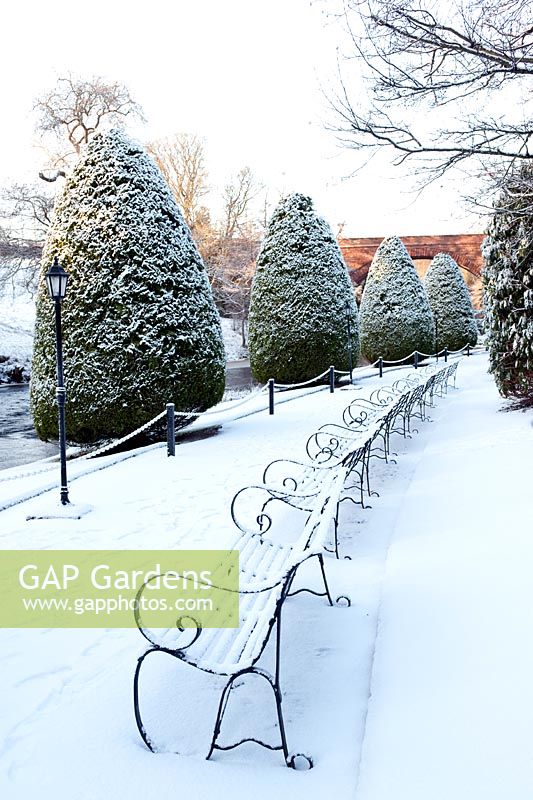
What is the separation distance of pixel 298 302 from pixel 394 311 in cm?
723

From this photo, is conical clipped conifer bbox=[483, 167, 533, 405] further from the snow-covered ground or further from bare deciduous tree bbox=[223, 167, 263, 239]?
bare deciduous tree bbox=[223, 167, 263, 239]

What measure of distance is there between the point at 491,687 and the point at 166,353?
22.7 ft

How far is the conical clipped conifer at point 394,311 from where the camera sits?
73.7 ft

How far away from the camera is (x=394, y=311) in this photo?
73.7 feet

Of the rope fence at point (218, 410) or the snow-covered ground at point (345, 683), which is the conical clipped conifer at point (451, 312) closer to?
the rope fence at point (218, 410)

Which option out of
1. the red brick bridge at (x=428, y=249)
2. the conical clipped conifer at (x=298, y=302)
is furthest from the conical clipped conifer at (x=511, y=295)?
the red brick bridge at (x=428, y=249)

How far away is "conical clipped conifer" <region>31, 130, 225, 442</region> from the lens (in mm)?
8805

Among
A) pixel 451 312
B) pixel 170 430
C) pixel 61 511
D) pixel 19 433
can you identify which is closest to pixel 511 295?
pixel 170 430

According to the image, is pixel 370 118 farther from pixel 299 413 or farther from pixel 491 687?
pixel 491 687

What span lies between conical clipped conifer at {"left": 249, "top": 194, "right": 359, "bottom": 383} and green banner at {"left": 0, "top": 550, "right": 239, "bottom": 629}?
39.3 ft

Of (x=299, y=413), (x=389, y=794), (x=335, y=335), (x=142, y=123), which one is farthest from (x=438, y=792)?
(x=142, y=123)

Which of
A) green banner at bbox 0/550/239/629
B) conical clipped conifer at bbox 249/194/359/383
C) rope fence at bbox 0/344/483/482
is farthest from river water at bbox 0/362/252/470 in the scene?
conical clipped conifer at bbox 249/194/359/383

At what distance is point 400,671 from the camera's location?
2.94 meters

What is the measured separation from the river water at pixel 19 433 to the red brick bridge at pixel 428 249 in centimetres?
1773
